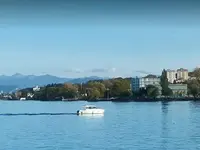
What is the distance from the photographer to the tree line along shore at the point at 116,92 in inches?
2270

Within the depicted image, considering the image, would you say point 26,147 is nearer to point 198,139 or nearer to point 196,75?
point 198,139

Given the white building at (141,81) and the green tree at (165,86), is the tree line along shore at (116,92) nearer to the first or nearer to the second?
the green tree at (165,86)

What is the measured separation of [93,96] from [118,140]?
49.0m

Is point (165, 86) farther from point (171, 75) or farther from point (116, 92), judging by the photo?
point (171, 75)

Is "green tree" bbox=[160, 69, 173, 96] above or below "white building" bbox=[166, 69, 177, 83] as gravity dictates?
below

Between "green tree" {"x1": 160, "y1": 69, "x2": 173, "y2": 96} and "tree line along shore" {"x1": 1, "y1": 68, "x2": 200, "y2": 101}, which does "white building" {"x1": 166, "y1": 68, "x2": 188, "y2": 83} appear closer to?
"tree line along shore" {"x1": 1, "y1": 68, "x2": 200, "y2": 101}

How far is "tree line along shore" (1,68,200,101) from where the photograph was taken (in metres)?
57.7

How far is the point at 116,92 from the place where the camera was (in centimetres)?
6222

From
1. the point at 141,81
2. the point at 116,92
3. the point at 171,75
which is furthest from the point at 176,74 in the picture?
the point at 116,92

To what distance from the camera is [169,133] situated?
16922 millimetres

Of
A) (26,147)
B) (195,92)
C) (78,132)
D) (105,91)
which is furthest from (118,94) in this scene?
(26,147)

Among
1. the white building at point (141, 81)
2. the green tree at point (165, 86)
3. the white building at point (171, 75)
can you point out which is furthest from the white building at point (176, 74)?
the green tree at point (165, 86)

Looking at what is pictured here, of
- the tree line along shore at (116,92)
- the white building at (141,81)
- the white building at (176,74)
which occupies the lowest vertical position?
the tree line along shore at (116,92)

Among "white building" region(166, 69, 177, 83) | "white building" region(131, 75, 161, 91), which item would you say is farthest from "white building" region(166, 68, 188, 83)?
"white building" region(131, 75, 161, 91)
